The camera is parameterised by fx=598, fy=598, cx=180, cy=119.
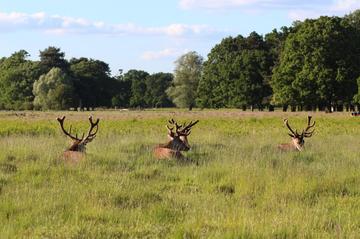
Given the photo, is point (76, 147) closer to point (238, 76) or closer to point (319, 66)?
point (319, 66)

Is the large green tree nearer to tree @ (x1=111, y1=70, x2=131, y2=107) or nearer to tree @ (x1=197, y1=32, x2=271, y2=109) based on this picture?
tree @ (x1=197, y1=32, x2=271, y2=109)

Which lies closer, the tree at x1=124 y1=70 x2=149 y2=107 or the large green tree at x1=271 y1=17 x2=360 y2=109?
the large green tree at x1=271 y1=17 x2=360 y2=109

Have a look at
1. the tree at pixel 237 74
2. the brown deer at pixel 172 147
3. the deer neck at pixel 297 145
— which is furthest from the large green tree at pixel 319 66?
the brown deer at pixel 172 147

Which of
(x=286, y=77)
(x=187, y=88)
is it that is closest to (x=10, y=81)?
(x=187, y=88)

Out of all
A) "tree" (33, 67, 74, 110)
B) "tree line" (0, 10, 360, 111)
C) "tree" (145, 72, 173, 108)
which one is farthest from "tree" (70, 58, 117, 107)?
"tree" (145, 72, 173, 108)

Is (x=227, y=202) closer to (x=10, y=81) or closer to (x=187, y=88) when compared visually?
(x=187, y=88)

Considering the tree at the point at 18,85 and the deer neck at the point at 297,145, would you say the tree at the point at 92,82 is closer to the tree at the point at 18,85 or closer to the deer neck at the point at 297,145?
the tree at the point at 18,85

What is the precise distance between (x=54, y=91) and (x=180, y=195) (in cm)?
8444

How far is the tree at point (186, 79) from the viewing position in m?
96.2

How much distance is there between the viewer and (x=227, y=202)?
8.54m

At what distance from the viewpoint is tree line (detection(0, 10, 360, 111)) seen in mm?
59312

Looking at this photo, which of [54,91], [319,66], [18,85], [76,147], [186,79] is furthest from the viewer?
[18,85]

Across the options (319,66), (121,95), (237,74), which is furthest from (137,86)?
(319,66)

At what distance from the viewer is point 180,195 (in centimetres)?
912
